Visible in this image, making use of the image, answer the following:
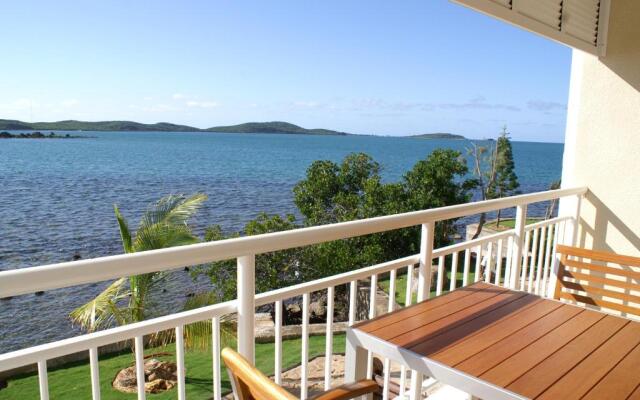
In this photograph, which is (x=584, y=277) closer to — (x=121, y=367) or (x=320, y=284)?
(x=320, y=284)

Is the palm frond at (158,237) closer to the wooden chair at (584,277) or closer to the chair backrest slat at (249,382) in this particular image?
the wooden chair at (584,277)

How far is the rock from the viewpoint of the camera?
898 cm

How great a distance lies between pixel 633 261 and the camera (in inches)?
89.4

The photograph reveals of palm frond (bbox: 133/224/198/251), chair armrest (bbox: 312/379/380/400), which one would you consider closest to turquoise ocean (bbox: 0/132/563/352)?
palm frond (bbox: 133/224/198/251)

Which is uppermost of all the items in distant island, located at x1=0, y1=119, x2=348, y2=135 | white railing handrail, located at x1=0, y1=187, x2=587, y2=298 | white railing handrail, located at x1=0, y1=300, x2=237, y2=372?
distant island, located at x1=0, y1=119, x2=348, y2=135

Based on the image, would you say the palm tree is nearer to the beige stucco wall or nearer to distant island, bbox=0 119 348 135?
the beige stucco wall

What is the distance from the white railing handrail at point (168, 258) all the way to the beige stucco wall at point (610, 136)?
9.00 feet

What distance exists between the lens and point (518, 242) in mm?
3418

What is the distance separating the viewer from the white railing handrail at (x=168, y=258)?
3.57 ft

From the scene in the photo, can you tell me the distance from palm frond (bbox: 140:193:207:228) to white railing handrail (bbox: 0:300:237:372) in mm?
6538

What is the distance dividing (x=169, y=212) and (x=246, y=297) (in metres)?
6.67

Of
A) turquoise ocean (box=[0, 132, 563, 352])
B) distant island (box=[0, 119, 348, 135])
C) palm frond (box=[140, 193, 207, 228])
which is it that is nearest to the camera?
palm frond (box=[140, 193, 207, 228])


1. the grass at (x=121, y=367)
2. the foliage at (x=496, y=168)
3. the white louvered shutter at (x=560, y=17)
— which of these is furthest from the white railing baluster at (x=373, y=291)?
the foliage at (x=496, y=168)

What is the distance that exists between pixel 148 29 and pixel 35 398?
128 feet
